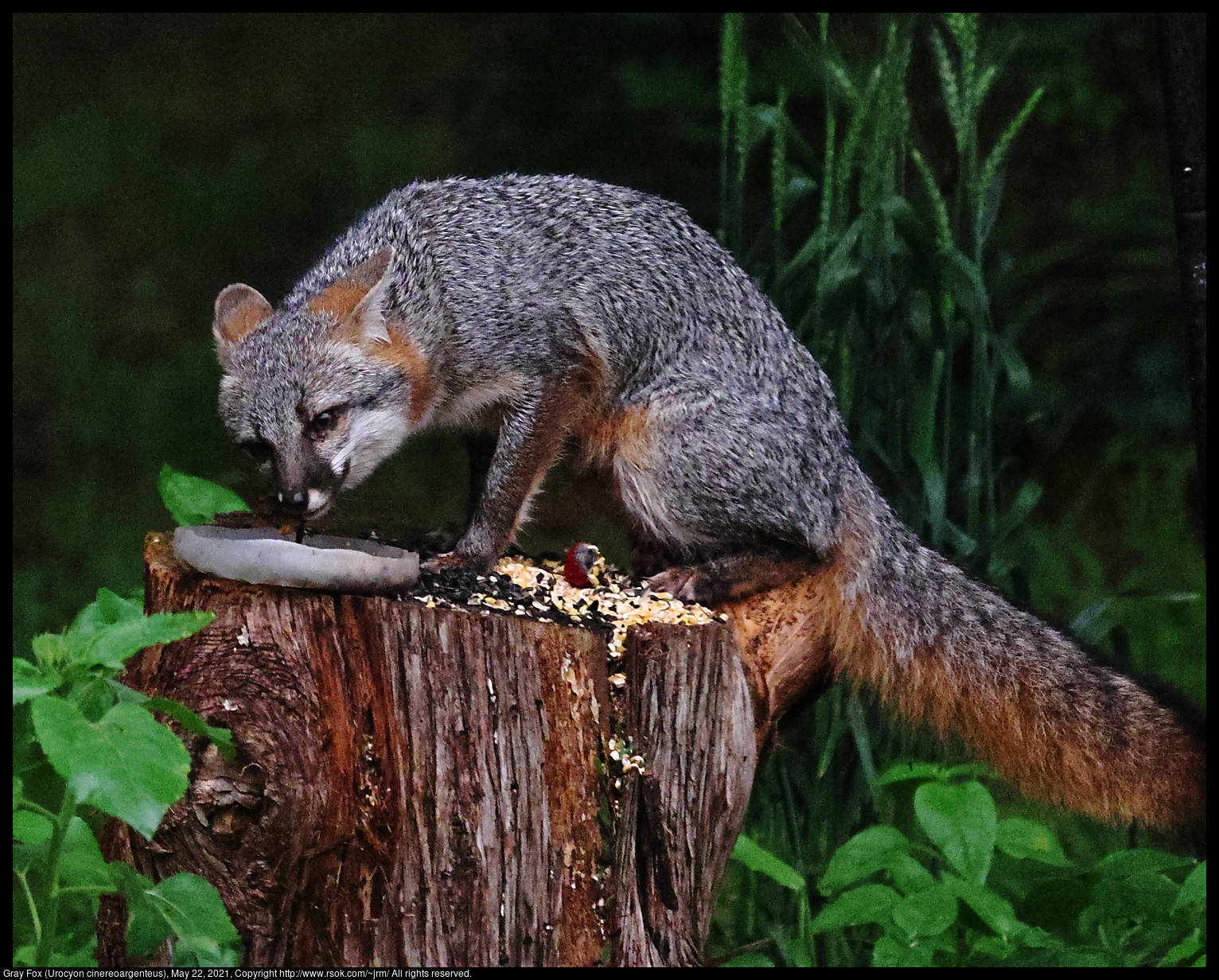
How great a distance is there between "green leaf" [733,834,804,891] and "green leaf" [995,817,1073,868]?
580mm

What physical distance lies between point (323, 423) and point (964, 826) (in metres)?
2.05

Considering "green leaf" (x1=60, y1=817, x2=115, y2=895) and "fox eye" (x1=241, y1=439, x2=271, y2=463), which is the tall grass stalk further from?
"green leaf" (x1=60, y1=817, x2=115, y2=895)

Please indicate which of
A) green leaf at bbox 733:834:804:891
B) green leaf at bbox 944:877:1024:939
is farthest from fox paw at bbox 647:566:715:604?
green leaf at bbox 944:877:1024:939

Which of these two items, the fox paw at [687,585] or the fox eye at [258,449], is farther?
the fox paw at [687,585]

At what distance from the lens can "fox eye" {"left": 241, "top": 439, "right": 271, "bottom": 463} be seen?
11.8 ft

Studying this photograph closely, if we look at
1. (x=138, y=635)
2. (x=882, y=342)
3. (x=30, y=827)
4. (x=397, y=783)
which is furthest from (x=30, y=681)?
(x=882, y=342)

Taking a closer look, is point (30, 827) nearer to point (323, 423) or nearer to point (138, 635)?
point (138, 635)

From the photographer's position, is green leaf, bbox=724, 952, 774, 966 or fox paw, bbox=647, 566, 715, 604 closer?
green leaf, bbox=724, 952, 774, 966

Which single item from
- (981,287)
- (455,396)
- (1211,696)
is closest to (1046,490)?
(981,287)

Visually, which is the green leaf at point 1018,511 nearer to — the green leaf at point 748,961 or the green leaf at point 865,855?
the green leaf at point 865,855

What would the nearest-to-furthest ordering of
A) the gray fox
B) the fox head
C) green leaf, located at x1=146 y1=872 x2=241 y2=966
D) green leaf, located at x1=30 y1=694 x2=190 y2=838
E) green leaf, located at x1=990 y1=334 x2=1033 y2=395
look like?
green leaf, located at x1=30 y1=694 x2=190 y2=838
green leaf, located at x1=146 y1=872 x2=241 y2=966
the fox head
the gray fox
green leaf, located at x1=990 y1=334 x2=1033 y2=395

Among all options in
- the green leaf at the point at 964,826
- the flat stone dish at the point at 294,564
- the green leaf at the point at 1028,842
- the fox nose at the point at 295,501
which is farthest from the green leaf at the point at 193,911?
the green leaf at the point at 1028,842

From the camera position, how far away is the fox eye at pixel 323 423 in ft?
11.9

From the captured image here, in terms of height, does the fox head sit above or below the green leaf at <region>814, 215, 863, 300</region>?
below
